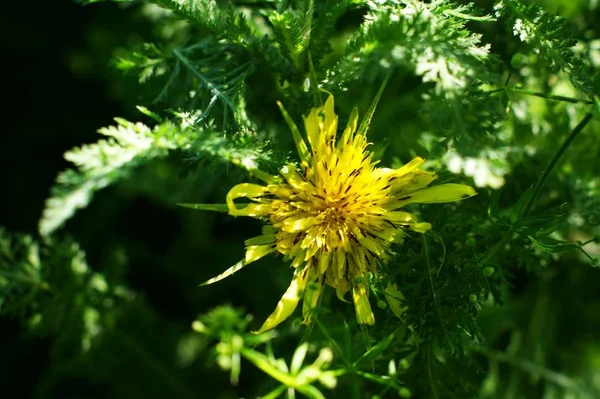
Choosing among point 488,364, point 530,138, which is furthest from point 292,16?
point 488,364

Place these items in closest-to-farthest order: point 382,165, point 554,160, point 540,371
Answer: point 554,160, point 382,165, point 540,371

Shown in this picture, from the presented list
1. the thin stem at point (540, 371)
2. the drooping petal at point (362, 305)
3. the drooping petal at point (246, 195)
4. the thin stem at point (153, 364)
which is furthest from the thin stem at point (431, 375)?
the thin stem at point (153, 364)

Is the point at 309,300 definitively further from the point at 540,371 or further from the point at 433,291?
the point at 540,371

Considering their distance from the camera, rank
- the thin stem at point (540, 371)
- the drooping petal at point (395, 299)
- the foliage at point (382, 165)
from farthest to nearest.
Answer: the thin stem at point (540, 371), the drooping petal at point (395, 299), the foliage at point (382, 165)

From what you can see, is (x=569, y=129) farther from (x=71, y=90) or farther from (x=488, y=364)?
(x=71, y=90)

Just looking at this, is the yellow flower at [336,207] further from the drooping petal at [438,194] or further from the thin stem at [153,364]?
the thin stem at [153,364]

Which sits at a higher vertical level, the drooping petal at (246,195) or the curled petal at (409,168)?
the curled petal at (409,168)

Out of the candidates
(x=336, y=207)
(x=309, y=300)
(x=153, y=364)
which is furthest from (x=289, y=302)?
(x=153, y=364)
